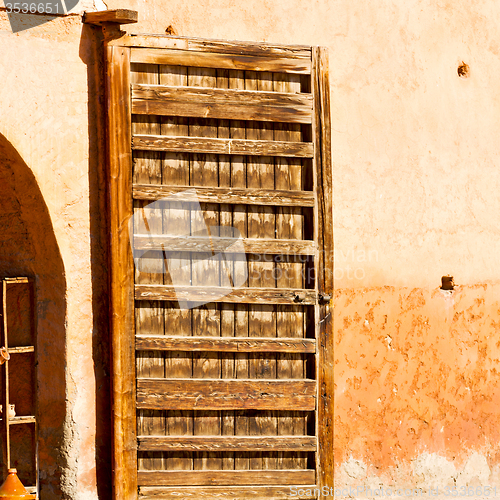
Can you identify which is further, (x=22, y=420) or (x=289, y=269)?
(x=289, y=269)

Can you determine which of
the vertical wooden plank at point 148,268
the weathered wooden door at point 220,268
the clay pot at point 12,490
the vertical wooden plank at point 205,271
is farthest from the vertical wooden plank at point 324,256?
the clay pot at point 12,490

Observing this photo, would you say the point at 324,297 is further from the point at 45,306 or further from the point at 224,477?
the point at 45,306

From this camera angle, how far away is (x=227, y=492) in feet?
10.7

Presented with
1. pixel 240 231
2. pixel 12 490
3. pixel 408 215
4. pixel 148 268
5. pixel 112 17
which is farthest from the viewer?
pixel 408 215

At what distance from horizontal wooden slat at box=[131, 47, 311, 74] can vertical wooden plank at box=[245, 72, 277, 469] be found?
0.19ft

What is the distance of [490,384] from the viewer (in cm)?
391

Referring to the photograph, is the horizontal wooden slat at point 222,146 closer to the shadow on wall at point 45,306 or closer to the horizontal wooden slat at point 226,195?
the horizontal wooden slat at point 226,195

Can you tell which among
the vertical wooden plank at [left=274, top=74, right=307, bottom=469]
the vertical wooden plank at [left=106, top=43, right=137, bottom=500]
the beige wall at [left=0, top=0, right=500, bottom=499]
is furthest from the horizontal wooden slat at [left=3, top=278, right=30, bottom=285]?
the beige wall at [left=0, top=0, right=500, bottom=499]

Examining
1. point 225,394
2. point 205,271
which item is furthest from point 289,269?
point 225,394

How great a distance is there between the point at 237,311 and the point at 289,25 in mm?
1676

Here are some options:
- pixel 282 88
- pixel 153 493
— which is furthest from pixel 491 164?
pixel 153 493

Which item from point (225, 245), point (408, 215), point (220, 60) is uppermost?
point (220, 60)

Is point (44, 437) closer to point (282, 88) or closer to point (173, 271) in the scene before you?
point (173, 271)

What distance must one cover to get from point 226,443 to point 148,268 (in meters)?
1.02
